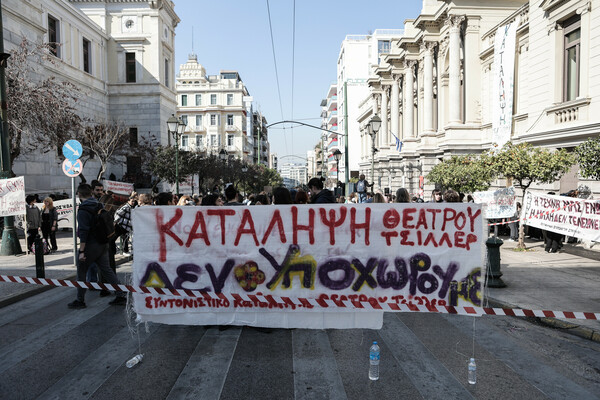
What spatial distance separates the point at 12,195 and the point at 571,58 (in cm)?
1795

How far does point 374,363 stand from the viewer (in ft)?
14.4

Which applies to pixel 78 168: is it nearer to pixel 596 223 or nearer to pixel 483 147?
pixel 596 223

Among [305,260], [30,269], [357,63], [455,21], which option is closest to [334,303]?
[305,260]

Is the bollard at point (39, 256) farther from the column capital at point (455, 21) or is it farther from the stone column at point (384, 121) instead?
the stone column at point (384, 121)

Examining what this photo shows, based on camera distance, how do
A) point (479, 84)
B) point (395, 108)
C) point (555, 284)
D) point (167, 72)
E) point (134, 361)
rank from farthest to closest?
1. point (167, 72)
2. point (395, 108)
3. point (479, 84)
4. point (555, 284)
5. point (134, 361)

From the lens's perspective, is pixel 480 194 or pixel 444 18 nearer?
pixel 480 194

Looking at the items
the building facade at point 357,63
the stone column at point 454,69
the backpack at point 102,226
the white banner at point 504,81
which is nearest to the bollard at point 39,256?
the backpack at point 102,226

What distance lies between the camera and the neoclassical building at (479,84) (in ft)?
48.3

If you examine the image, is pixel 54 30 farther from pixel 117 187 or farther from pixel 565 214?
pixel 565 214

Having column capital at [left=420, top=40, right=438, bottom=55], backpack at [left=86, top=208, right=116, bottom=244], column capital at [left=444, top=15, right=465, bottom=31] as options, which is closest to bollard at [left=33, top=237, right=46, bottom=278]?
backpack at [left=86, top=208, right=116, bottom=244]

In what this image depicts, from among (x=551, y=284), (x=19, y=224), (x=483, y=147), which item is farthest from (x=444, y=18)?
(x=19, y=224)

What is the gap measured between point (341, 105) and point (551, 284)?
76352mm

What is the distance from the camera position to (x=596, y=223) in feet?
32.4

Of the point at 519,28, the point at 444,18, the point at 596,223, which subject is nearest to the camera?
the point at 596,223
